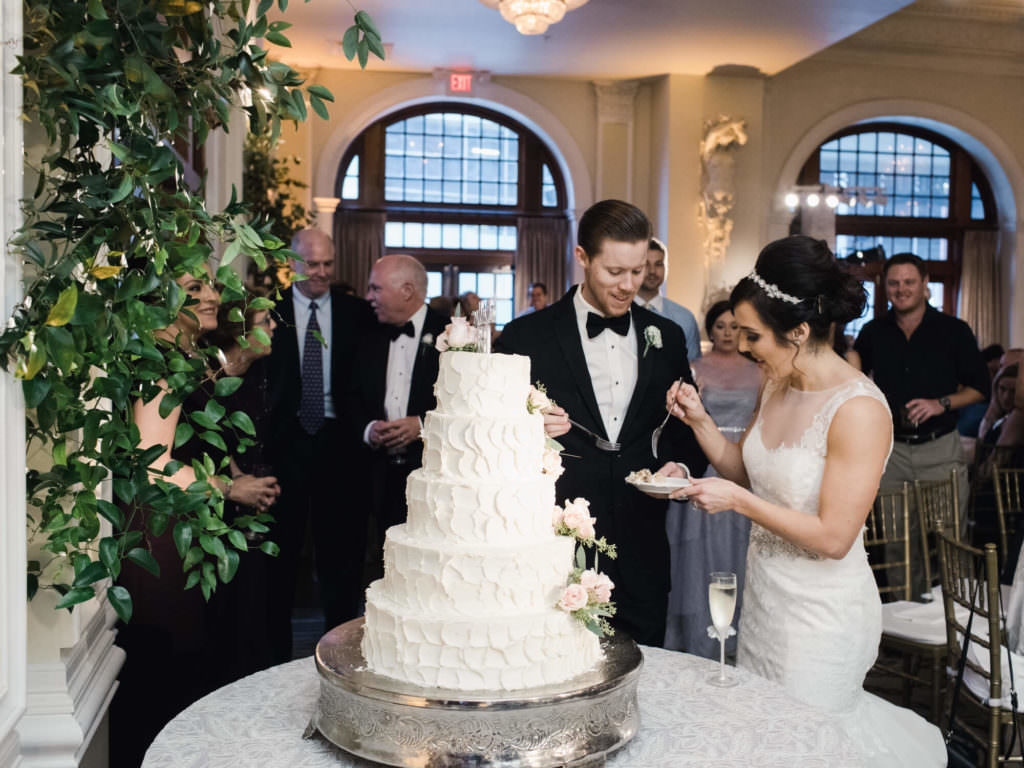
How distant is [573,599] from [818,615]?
103 centimetres

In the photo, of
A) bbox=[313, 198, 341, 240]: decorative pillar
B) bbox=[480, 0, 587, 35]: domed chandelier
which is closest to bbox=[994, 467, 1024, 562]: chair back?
bbox=[480, 0, 587, 35]: domed chandelier

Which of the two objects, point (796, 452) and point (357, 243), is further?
point (357, 243)

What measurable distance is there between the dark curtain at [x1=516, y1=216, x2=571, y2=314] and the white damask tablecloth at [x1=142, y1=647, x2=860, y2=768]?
1071 cm

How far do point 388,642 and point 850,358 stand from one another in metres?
4.47

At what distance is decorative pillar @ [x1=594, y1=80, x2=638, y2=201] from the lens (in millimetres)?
11930

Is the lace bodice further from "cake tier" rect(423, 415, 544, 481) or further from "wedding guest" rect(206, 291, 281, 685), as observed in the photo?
"wedding guest" rect(206, 291, 281, 685)

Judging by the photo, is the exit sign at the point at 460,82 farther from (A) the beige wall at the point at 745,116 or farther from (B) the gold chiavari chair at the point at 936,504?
(B) the gold chiavari chair at the point at 936,504

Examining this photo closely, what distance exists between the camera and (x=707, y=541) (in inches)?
203

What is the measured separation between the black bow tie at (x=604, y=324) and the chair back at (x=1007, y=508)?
2.32m

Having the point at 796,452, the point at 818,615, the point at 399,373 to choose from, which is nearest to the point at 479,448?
the point at 796,452

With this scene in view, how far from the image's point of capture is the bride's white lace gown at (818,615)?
102 inches

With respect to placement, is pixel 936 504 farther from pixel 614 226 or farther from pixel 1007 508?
pixel 614 226

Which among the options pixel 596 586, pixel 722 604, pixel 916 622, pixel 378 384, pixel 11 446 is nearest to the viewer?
pixel 11 446

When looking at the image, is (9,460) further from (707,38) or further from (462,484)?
(707,38)
